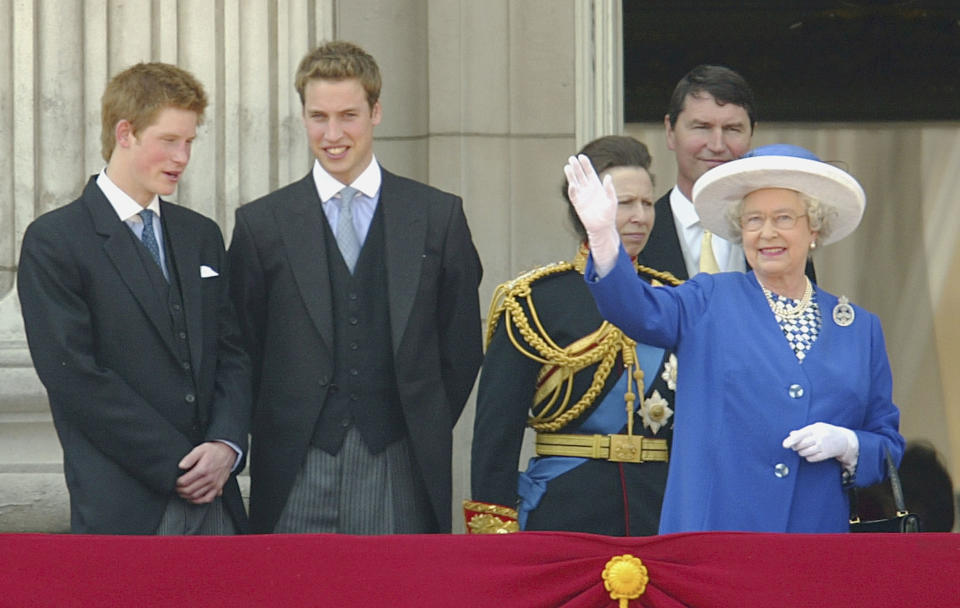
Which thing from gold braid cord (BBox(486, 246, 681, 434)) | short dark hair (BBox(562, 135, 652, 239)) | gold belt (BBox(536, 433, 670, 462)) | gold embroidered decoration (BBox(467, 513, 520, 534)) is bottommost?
gold embroidered decoration (BBox(467, 513, 520, 534))

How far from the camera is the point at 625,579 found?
3340mm

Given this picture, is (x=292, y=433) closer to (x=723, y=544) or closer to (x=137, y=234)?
(x=137, y=234)

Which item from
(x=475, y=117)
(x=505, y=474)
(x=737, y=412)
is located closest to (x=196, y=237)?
(x=505, y=474)

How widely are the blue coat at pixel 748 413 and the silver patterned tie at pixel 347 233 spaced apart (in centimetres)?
80

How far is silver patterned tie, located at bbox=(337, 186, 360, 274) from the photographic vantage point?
4191 millimetres

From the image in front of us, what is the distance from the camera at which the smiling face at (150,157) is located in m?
4.05

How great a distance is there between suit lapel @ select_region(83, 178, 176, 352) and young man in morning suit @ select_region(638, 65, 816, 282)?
49.0 inches

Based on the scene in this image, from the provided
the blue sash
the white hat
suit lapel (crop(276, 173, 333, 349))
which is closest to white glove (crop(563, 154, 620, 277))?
the white hat

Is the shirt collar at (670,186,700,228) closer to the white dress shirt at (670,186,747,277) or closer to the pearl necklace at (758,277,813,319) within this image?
the white dress shirt at (670,186,747,277)

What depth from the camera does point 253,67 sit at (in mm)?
5496

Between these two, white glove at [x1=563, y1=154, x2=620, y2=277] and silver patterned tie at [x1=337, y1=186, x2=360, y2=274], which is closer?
white glove at [x1=563, y1=154, x2=620, y2=277]

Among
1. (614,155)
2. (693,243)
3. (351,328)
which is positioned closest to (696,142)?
(693,243)

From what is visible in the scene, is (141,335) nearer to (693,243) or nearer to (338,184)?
(338,184)

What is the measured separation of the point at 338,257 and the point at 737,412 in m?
1.01
